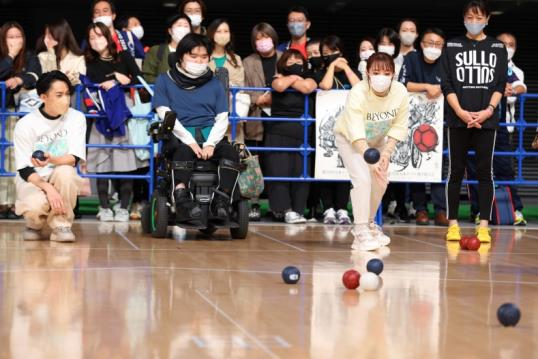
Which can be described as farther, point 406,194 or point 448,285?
point 406,194

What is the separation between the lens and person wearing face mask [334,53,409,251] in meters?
7.90

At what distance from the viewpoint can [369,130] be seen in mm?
8078

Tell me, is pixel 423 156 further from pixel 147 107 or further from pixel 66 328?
pixel 66 328

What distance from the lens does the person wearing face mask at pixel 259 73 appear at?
34.6 feet

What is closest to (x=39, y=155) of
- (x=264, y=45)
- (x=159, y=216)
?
(x=159, y=216)

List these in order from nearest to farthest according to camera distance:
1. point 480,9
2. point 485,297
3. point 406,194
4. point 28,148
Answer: point 485,297
point 28,148
point 480,9
point 406,194

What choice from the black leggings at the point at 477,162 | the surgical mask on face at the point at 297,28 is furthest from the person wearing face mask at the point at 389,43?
the black leggings at the point at 477,162

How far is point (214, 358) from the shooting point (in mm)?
3861

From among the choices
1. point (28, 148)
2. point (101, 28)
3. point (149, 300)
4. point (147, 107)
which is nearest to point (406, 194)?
point (147, 107)

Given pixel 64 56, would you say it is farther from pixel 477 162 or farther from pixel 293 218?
pixel 477 162

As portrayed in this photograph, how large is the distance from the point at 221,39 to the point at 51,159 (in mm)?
2715

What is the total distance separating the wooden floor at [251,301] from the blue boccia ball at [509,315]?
4 cm

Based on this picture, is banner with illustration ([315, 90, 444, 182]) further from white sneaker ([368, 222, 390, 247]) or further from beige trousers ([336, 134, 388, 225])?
beige trousers ([336, 134, 388, 225])

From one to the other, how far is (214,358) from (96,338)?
Answer: 1.93ft
